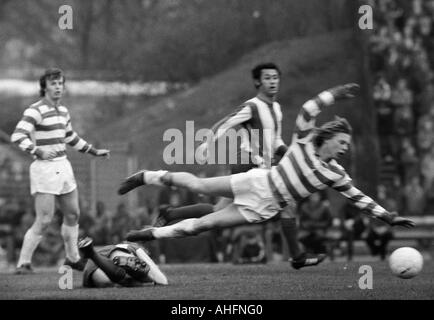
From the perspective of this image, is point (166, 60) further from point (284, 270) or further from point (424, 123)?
point (284, 270)

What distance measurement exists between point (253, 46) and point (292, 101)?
→ 416 cm

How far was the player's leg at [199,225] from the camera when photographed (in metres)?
11.7

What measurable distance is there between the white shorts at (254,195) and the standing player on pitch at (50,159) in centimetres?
348

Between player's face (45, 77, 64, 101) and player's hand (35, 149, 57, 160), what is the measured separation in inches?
27.3

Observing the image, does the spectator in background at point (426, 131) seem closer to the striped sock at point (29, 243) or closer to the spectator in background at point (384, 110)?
the spectator in background at point (384, 110)

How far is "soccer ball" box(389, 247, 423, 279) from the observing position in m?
12.4

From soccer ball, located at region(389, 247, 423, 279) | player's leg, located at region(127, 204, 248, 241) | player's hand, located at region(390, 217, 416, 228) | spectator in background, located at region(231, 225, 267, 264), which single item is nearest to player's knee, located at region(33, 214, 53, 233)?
player's leg, located at region(127, 204, 248, 241)

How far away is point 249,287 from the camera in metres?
12.0

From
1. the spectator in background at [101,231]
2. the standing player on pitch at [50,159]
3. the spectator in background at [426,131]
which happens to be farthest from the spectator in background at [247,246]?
the spectator in background at [426,131]

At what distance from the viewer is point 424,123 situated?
86.3 feet

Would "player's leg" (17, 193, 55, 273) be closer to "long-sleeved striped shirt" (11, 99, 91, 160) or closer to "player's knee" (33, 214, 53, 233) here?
"player's knee" (33, 214, 53, 233)

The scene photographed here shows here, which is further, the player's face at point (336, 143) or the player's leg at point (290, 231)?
the player's leg at point (290, 231)

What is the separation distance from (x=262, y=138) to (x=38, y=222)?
311 cm
